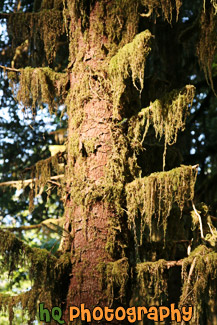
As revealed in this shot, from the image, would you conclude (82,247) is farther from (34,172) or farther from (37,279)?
(34,172)

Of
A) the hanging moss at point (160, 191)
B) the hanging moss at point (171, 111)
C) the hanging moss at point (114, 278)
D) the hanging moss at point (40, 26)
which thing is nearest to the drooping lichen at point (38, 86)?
the hanging moss at point (40, 26)

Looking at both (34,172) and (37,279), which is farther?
(34,172)

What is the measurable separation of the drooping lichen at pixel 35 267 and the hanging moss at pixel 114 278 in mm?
346

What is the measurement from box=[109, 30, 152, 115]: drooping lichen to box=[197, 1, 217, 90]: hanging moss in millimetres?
694

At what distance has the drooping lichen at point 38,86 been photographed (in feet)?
14.0

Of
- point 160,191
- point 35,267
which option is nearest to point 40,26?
point 160,191

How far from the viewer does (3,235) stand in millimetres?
3490

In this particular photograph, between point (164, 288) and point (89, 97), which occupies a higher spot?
Result: point (89, 97)

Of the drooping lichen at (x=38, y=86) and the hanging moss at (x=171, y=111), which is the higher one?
the drooping lichen at (x=38, y=86)

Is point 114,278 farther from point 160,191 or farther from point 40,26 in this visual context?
point 40,26

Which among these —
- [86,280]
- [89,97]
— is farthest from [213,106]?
[86,280]

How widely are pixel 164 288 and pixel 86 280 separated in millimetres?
633

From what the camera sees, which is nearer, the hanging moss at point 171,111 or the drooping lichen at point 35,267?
the drooping lichen at point 35,267

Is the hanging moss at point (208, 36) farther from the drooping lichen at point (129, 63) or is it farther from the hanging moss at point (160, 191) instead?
the hanging moss at point (160, 191)
